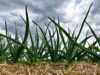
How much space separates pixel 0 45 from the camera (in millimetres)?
2672

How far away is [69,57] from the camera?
178 cm

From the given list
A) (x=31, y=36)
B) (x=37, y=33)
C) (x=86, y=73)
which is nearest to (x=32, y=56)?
(x=31, y=36)

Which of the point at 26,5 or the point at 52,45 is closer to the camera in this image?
the point at 26,5

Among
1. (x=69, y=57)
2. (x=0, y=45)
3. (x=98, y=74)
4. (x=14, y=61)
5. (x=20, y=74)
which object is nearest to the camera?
(x=98, y=74)

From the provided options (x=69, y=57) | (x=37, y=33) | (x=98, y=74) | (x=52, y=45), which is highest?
(x=37, y=33)

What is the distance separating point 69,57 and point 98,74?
1.91 feet

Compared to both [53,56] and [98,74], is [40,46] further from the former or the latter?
[98,74]

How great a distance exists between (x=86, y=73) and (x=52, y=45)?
A: 76cm

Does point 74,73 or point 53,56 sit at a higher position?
point 53,56

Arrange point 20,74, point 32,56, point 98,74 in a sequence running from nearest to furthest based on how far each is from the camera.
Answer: point 98,74 → point 20,74 → point 32,56

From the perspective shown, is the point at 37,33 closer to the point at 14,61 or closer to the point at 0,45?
the point at 14,61

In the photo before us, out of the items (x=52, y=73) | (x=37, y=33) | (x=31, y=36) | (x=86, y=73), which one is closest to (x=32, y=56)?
(x=31, y=36)

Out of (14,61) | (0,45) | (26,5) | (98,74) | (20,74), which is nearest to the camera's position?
(98,74)

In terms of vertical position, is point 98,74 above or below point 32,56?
below
